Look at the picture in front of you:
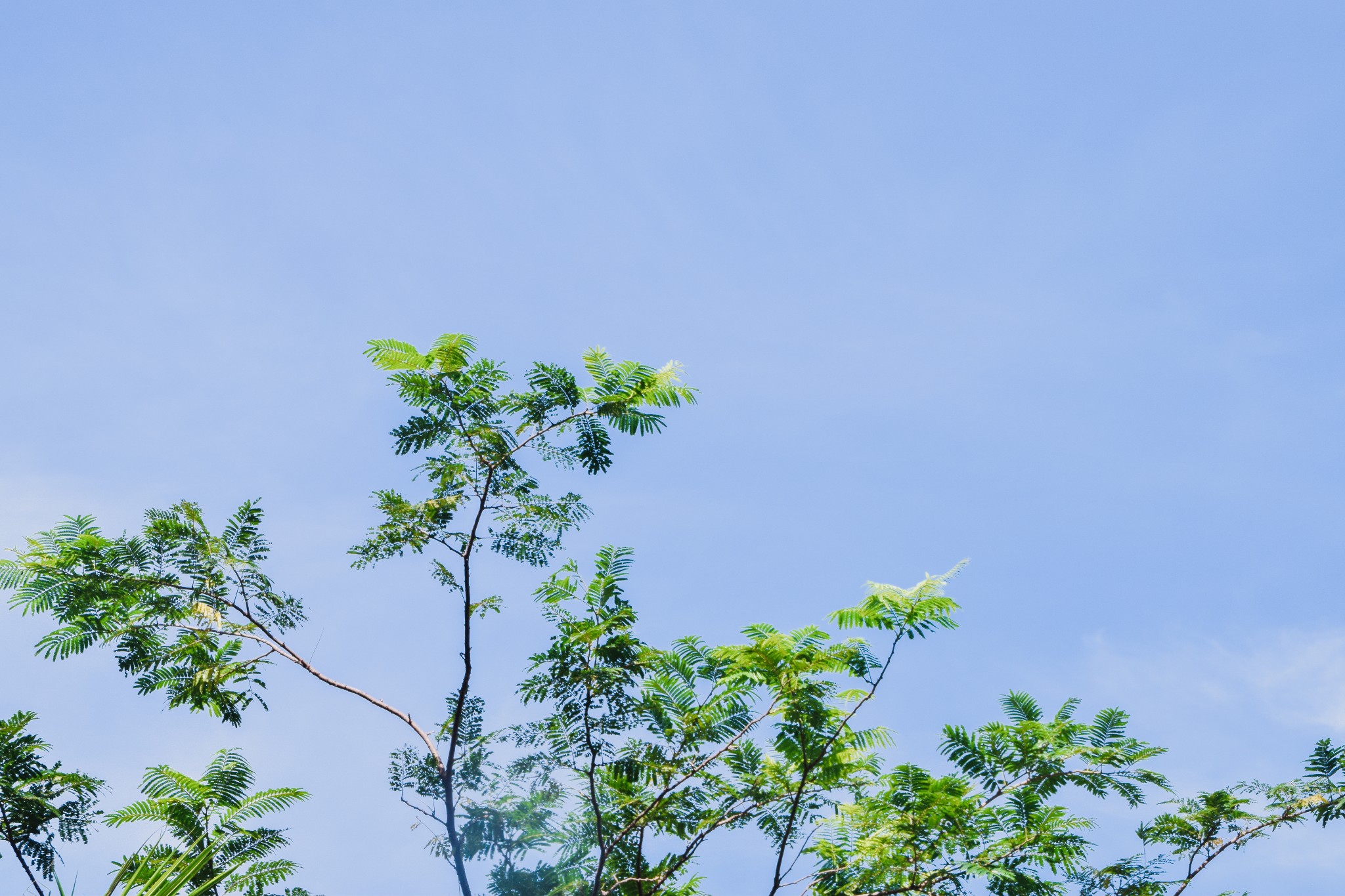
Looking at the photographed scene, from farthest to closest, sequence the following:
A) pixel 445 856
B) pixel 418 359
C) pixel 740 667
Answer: pixel 445 856, pixel 418 359, pixel 740 667

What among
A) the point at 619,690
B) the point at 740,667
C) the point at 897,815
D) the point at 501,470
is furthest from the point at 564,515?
the point at 897,815

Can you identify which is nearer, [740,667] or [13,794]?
[740,667]

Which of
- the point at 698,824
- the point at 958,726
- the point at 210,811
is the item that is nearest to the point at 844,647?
the point at 958,726

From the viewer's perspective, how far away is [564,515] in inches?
327

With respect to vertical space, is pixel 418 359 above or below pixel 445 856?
above

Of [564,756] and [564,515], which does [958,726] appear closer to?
[564,756]

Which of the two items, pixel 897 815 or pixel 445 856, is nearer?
pixel 897 815

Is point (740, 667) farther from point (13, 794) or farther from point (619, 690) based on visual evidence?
point (13, 794)

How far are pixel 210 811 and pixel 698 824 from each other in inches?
149

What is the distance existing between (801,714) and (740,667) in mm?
530

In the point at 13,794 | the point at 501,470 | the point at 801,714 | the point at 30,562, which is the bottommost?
the point at 13,794

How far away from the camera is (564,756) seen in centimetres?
756

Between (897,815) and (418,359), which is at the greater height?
(418,359)

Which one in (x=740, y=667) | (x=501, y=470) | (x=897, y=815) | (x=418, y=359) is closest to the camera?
(x=740, y=667)
